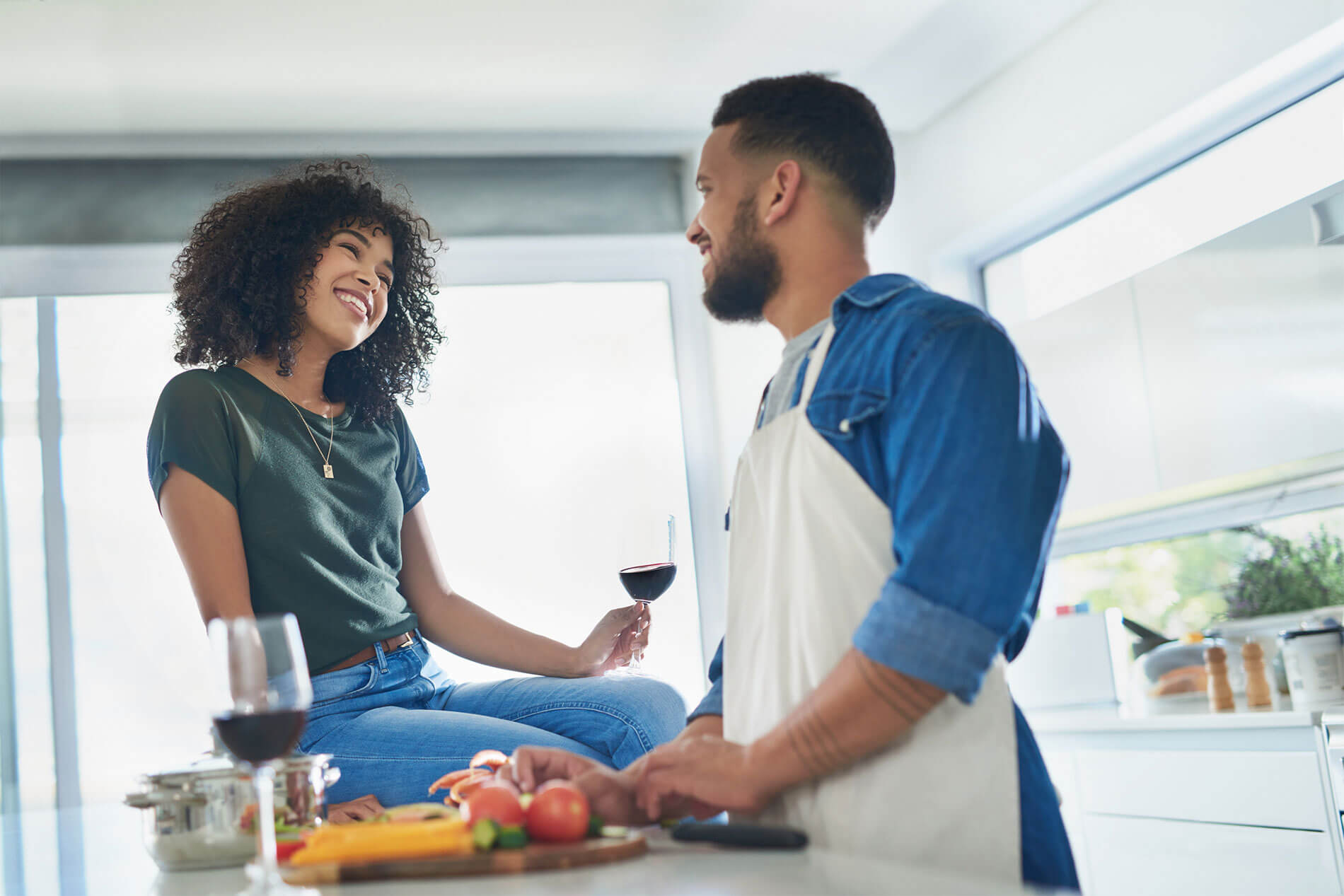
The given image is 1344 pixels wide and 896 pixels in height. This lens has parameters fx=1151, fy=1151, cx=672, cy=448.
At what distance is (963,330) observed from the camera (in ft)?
3.68

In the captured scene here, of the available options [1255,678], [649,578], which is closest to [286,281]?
[649,578]

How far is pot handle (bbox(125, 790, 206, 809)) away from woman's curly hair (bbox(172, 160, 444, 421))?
93 cm

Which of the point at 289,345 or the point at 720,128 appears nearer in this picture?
the point at 720,128

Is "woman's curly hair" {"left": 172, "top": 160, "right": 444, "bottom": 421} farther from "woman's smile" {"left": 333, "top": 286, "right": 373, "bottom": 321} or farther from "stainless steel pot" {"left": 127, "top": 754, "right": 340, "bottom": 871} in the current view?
"stainless steel pot" {"left": 127, "top": 754, "right": 340, "bottom": 871}

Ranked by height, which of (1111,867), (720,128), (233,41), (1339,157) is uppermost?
(233,41)

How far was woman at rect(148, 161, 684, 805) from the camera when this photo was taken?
168cm

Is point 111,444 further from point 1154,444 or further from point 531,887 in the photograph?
point 531,887

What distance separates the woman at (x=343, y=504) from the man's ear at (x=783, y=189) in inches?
30.3

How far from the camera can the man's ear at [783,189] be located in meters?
1.46

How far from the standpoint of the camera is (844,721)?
41.4 inches

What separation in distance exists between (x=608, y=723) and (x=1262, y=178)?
2544 mm

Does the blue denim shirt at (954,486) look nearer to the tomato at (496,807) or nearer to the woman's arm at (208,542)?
the tomato at (496,807)

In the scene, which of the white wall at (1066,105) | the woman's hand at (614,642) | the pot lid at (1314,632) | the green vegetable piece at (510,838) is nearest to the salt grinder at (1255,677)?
the pot lid at (1314,632)

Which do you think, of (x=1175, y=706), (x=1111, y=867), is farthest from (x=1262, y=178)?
(x=1111, y=867)
